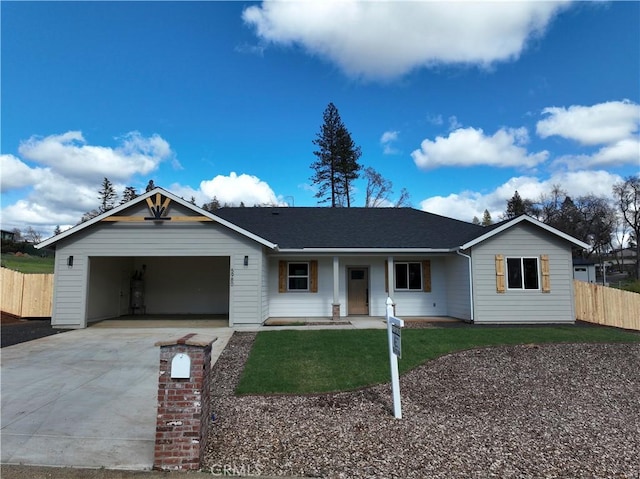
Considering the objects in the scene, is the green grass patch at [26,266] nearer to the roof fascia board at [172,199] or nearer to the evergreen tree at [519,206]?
the roof fascia board at [172,199]

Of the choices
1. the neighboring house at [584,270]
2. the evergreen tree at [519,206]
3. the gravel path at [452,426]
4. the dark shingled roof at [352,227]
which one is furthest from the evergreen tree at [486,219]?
the gravel path at [452,426]

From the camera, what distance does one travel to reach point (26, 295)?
595 inches

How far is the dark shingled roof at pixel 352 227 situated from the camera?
48.9 feet

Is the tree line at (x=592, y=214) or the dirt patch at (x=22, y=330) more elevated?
the tree line at (x=592, y=214)

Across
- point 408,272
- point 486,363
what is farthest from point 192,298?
point 486,363

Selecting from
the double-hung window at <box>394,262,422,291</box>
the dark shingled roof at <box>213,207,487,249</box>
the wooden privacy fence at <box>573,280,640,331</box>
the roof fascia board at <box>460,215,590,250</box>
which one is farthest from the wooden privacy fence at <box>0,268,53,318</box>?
the wooden privacy fence at <box>573,280,640,331</box>

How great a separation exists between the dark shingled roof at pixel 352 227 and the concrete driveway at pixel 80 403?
621 cm

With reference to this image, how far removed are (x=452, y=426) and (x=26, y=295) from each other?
16.5m

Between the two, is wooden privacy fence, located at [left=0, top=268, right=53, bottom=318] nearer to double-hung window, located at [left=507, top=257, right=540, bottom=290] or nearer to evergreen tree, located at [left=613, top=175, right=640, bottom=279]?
double-hung window, located at [left=507, top=257, right=540, bottom=290]

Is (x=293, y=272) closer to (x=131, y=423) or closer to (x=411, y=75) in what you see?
(x=411, y=75)

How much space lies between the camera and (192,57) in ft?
41.7

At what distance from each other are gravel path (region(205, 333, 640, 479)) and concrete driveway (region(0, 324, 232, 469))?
101 cm

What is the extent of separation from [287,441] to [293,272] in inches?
435

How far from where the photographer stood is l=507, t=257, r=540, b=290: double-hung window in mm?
13844
